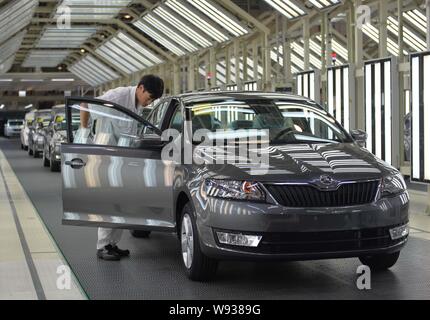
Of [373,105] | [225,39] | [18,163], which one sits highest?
[225,39]

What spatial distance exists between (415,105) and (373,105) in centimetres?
273

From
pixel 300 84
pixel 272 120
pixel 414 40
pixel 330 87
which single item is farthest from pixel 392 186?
pixel 414 40

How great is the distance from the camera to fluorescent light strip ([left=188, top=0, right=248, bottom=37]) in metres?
22.3

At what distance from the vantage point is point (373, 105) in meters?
13.9

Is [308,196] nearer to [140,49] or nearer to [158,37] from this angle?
[158,37]

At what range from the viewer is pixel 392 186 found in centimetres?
654

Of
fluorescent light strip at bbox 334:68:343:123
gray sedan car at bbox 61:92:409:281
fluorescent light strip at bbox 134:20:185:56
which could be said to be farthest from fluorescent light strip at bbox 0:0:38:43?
gray sedan car at bbox 61:92:409:281

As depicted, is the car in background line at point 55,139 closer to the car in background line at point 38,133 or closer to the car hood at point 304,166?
the car in background line at point 38,133

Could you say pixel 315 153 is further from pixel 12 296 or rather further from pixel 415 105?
pixel 415 105

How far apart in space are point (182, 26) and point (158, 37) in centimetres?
333

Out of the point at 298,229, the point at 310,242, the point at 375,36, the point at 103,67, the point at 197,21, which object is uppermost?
the point at 197,21
